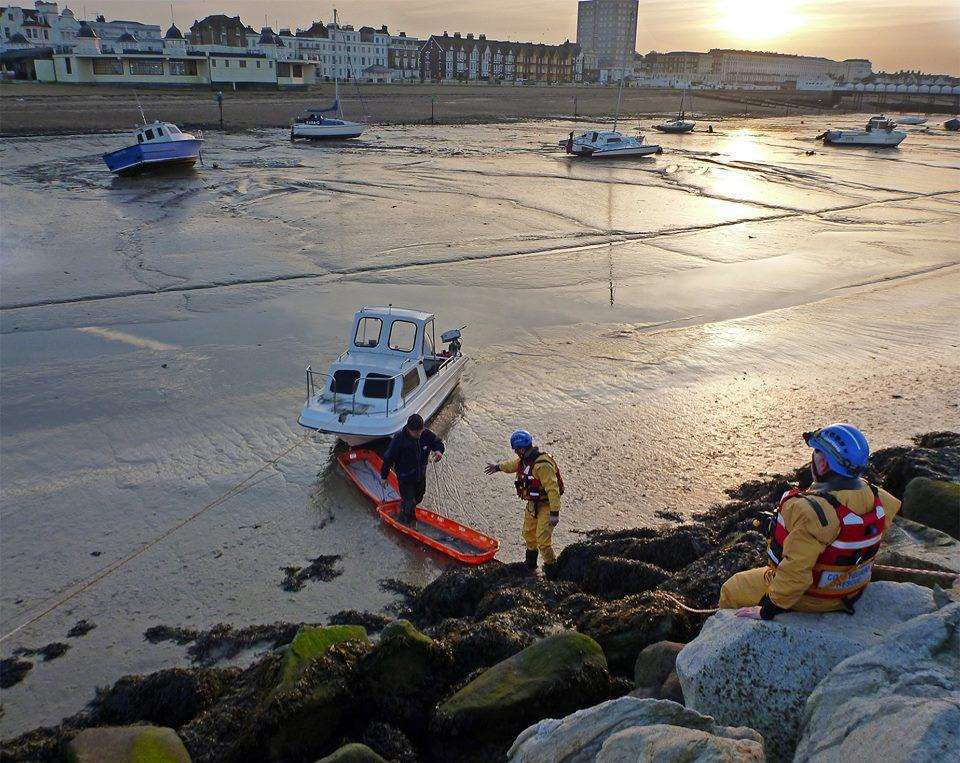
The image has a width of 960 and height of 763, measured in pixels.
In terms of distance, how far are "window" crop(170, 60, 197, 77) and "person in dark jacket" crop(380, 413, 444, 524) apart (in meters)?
77.9

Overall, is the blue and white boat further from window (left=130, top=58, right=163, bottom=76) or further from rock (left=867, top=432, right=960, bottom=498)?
window (left=130, top=58, right=163, bottom=76)

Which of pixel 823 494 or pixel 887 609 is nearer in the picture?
pixel 823 494

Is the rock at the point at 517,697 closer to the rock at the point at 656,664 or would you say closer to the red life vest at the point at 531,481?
the rock at the point at 656,664

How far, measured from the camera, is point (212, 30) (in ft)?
399

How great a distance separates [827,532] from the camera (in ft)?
13.3

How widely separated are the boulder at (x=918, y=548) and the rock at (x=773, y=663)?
1286mm

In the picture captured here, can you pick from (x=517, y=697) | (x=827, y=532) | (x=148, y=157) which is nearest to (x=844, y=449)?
(x=827, y=532)

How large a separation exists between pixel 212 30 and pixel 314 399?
131 meters

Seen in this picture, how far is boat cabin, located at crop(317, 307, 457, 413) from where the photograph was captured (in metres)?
10.8

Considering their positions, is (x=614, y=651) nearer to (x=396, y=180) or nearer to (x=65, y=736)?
(x=65, y=736)

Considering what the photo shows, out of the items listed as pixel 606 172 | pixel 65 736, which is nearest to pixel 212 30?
pixel 606 172

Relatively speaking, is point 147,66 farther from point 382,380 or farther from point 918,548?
point 918,548

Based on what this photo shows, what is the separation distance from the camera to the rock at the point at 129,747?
194 inches

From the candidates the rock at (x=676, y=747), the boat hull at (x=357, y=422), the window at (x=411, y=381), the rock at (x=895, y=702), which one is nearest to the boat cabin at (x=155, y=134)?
the window at (x=411, y=381)
